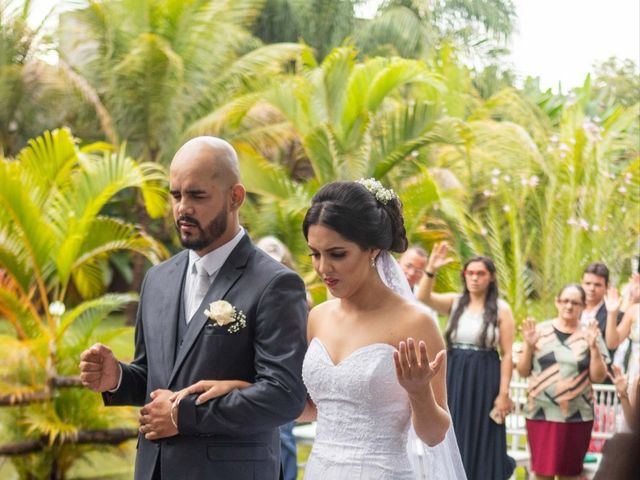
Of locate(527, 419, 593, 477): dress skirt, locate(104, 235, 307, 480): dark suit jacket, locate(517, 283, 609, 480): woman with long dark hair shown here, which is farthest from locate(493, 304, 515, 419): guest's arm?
locate(104, 235, 307, 480): dark suit jacket

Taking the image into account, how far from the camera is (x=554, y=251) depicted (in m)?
14.3

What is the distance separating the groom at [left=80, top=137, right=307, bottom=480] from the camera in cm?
336

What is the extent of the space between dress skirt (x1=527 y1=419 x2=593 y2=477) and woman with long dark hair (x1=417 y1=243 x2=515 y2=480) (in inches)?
8.7

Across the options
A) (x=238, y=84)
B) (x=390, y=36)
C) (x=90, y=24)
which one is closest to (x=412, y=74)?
(x=238, y=84)

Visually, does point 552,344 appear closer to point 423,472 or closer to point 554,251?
point 423,472

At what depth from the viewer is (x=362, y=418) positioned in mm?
3631

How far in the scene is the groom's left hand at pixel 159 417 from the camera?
3354mm

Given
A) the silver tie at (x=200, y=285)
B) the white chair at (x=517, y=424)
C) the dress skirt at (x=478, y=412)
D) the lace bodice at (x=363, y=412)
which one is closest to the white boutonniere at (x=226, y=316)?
the silver tie at (x=200, y=285)

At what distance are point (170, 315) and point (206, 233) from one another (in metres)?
0.30

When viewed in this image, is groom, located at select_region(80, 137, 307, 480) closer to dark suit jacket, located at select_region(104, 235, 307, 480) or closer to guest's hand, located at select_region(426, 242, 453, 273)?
dark suit jacket, located at select_region(104, 235, 307, 480)

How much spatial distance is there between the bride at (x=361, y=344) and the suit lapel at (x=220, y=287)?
0.22m

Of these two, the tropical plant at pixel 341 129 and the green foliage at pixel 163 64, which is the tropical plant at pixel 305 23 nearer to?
the green foliage at pixel 163 64

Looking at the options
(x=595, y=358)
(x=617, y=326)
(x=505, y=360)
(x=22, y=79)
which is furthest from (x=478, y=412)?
(x=22, y=79)

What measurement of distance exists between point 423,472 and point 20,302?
5.35 m
